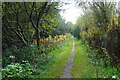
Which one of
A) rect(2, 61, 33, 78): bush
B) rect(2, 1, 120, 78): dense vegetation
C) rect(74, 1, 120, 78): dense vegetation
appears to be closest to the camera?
rect(2, 61, 33, 78): bush

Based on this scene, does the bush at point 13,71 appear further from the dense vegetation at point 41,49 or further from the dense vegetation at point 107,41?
the dense vegetation at point 107,41

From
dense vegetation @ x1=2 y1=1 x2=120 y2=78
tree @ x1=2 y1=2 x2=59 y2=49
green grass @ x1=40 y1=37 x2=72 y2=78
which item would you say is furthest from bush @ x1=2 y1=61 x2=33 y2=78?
tree @ x1=2 y1=2 x2=59 y2=49

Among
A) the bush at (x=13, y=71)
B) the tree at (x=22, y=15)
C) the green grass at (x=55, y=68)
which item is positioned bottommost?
the green grass at (x=55, y=68)

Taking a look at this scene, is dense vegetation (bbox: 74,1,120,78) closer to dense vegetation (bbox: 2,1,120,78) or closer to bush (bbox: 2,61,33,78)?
dense vegetation (bbox: 2,1,120,78)

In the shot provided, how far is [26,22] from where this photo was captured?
23.5ft

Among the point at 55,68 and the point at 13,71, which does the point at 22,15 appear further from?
the point at 13,71

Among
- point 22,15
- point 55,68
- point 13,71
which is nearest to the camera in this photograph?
point 13,71

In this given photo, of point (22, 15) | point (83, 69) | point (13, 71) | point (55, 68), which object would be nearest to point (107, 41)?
point (83, 69)

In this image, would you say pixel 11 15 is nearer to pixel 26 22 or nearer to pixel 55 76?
pixel 26 22

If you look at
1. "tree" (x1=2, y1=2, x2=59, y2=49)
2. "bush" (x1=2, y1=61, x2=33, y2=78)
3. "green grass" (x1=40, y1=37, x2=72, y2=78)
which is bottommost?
"green grass" (x1=40, y1=37, x2=72, y2=78)

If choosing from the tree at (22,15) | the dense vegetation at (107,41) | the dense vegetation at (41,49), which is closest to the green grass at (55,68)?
the dense vegetation at (41,49)

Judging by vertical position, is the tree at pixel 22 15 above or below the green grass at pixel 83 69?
above

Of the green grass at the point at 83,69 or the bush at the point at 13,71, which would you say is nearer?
the bush at the point at 13,71

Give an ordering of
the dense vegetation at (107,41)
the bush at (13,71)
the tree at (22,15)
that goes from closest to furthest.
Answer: the bush at (13,71) < the dense vegetation at (107,41) < the tree at (22,15)
